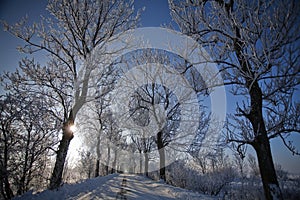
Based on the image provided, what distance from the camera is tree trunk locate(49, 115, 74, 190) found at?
19.3ft

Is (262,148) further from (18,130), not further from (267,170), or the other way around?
(18,130)

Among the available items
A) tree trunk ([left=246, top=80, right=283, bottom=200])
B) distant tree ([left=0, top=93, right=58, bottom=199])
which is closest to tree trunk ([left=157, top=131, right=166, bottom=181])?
distant tree ([left=0, top=93, right=58, bottom=199])

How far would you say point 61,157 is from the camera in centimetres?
639

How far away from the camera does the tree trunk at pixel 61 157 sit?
5.89 metres

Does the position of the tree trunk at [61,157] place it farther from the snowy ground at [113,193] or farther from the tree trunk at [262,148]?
the tree trunk at [262,148]

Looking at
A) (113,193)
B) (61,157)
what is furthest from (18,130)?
(113,193)

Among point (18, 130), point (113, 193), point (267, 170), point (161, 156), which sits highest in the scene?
point (18, 130)

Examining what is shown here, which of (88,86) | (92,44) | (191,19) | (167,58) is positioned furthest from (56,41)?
(167,58)

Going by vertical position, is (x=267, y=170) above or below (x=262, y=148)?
below

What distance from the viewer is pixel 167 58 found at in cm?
1180

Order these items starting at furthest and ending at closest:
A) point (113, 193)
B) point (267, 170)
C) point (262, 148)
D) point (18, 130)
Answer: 1. point (18, 130)
2. point (113, 193)
3. point (262, 148)
4. point (267, 170)

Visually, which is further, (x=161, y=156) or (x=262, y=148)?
(x=161, y=156)

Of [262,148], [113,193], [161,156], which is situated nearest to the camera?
[262,148]

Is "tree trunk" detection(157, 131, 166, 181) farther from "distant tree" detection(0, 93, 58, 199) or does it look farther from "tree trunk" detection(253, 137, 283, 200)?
"tree trunk" detection(253, 137, 283, 200)
